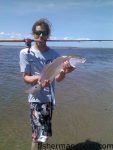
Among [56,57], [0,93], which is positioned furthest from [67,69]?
[0,93]

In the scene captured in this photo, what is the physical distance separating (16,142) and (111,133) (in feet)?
6.85

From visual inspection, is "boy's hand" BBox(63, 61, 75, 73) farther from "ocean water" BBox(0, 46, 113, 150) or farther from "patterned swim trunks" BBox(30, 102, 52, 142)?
"patterned swim trunks" BBox(30, 102, 52, 142)

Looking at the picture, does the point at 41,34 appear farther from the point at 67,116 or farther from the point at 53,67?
the point at 67,116

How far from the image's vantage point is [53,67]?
206 inches

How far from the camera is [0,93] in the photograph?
39.6 feet

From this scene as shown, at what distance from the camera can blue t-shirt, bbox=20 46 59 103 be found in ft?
18.2

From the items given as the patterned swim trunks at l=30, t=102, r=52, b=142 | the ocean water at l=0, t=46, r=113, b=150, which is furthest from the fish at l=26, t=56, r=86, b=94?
the patterned swim trunks at l=30, t=102, r=52, b=142

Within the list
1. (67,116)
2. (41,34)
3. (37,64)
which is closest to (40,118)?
(37,64)

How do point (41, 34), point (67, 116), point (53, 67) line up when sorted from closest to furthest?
point (53, 67) < point (41, 34) < point (67, 116)

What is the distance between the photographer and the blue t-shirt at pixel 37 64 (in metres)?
5.55

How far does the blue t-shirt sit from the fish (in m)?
0.31

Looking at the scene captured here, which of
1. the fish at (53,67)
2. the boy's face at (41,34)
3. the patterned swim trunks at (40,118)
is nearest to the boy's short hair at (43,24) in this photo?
the boy's face at (41,34)

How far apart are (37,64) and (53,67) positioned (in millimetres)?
421

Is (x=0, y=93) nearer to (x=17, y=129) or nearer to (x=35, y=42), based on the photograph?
(x=17, y=129)
